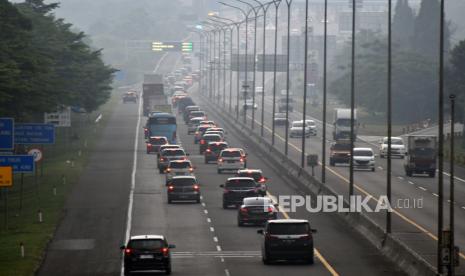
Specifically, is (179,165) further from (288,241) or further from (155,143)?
(288,241)

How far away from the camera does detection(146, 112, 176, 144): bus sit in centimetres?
11712

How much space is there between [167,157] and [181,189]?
21.0m

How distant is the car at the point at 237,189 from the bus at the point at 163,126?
46.9 m

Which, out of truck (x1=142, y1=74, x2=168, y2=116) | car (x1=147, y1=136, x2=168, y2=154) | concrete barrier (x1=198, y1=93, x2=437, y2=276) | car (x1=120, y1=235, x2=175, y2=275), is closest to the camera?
concrete barrier (x1=198, y1=93, x2=437, y2=276)

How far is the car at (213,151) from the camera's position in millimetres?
103250

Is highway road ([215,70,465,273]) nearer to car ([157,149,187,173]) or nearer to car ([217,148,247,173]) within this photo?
car ([217,148,247,173])

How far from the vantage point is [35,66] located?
82500 millimetres

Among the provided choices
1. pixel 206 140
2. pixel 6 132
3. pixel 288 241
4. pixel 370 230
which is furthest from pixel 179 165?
pixel 288 241

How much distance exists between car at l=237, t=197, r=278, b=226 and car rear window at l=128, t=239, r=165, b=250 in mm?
15615

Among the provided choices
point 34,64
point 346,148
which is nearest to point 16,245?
point 34,64

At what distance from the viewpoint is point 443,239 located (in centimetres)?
4078

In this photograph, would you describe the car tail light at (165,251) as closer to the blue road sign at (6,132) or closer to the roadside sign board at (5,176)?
the roadside sign board at (5,176)

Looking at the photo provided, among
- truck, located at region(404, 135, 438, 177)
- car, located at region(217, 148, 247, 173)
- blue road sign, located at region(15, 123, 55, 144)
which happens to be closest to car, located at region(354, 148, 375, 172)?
truck, located at region(404, 135, 438, 177)

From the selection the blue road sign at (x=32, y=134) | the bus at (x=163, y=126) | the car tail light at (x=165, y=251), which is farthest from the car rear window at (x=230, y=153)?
the car tail light at (x=165, y=251)
